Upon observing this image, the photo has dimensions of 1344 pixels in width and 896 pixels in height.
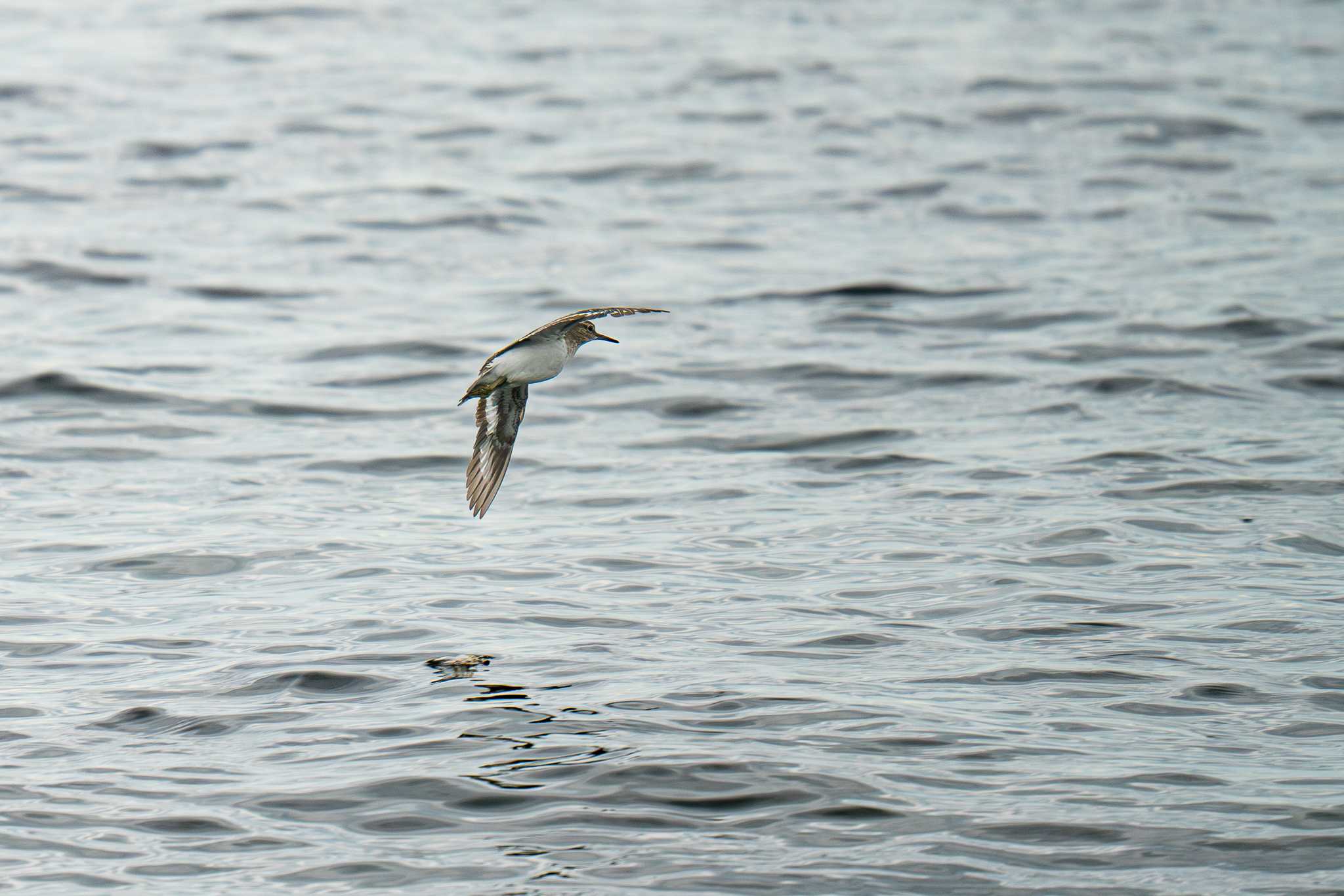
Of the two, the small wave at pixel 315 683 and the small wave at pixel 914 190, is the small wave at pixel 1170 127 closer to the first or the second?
the small wave at pixel 914 190

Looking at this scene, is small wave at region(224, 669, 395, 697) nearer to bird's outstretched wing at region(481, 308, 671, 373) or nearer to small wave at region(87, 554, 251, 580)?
bird's outstretched wing at region(481, 308, 671, 373)

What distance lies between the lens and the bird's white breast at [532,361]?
10859 millimetres

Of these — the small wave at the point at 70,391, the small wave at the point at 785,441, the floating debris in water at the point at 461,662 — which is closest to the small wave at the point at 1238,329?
the small wave at the point at 785,441

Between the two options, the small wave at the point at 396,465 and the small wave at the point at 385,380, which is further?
the small wave at the point at 385,380

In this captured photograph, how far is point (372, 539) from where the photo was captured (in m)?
13.3

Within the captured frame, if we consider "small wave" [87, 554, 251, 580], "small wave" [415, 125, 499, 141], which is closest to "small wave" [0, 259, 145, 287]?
"small wave" [415, 125, 499, 141]

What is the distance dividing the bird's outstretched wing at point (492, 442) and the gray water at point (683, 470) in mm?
615

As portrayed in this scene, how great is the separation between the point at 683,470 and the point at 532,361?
4.22 m

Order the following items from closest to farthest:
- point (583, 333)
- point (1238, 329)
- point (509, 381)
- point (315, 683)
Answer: point (315, 683) < point (509, 381) < point (583, 333) < point (1238, 329)

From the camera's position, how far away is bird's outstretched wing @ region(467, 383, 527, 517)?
12.1 metres

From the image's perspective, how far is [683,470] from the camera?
49.3 feet

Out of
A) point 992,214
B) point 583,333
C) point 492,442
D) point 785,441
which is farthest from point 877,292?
point 583,333

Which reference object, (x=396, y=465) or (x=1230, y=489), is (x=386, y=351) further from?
(x=1230, y=489)

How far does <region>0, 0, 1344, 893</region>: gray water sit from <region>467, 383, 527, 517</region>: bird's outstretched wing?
2.02 ft
